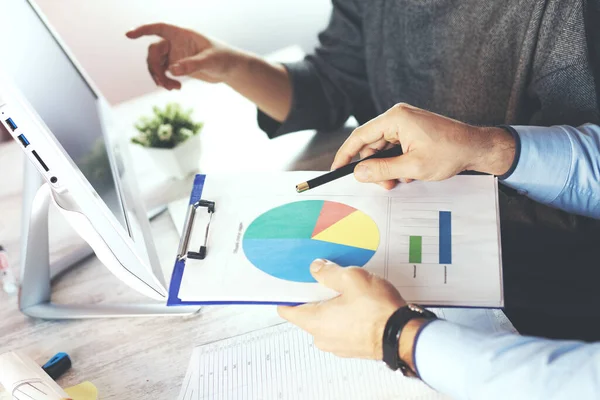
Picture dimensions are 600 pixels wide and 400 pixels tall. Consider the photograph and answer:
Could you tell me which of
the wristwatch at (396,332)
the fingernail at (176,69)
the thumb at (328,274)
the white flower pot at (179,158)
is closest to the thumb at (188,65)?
the fingernail at (176,69)

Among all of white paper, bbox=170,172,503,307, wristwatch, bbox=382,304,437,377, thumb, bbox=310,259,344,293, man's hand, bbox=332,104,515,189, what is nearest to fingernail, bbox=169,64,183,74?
white paper, bbox=170,172,503,307

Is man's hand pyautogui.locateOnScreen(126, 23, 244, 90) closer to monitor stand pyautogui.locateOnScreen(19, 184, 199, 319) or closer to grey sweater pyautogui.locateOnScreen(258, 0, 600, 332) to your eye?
grey sweater pyautogui.locateOnScreen(258, 0, 600, 332)

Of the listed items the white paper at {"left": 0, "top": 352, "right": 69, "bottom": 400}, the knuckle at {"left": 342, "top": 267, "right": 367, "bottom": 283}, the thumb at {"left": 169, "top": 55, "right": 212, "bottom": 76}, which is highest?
the thumb at {"left": 169, "top": 55, "right": 212, "bottom": 76}

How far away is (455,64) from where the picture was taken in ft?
3.11

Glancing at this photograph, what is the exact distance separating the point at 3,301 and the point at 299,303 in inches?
21.0

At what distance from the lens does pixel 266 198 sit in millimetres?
760

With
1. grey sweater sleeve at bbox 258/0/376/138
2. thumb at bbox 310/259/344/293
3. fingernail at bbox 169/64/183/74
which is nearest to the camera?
thumb at bbox 310/259/344/293

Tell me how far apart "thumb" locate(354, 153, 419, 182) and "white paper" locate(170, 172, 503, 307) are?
30 millimetres

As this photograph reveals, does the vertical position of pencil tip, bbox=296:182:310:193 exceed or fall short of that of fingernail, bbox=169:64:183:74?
it falls short

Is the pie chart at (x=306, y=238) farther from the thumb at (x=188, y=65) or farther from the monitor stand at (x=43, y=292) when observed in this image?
the thumb at (x=188, y=65)

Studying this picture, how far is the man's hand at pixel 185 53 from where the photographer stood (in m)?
1.03

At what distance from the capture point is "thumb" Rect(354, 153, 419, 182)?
0.70 meters

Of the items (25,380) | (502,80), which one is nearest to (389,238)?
(502,80)

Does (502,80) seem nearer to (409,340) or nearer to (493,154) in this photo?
(493,154)
